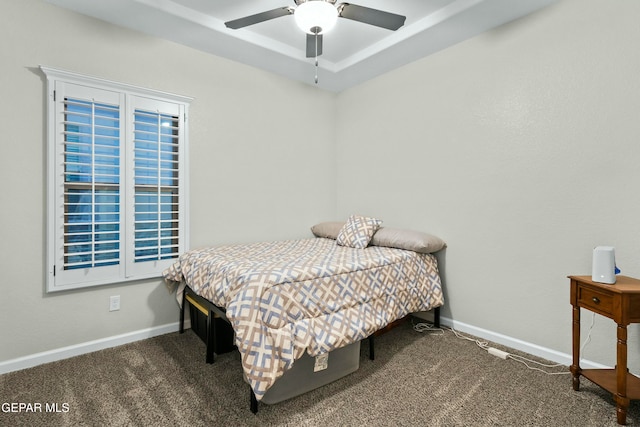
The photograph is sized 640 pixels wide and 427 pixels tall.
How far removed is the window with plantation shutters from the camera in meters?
2.30

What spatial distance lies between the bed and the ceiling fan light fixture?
4.89 feet

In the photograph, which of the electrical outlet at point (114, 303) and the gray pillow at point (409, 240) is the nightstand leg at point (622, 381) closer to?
the gray pillow at point (409, 240)

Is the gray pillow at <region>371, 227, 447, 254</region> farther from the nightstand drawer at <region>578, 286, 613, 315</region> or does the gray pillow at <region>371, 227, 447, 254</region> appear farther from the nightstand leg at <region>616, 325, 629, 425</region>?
the nightstand leg at <region>616, 325, 629, 425</region>

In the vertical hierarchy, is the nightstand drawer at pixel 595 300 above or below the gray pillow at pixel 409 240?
below

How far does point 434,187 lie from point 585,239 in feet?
4.03

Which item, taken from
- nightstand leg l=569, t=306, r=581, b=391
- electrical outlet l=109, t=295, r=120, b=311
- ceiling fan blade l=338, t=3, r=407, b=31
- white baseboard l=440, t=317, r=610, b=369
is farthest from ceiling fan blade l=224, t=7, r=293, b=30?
white baseboard l=440, t=317, r=610, b=369

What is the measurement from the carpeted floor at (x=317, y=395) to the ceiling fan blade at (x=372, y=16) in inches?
90.8

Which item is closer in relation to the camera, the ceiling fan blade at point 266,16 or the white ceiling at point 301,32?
the ceiling fan blade at point 266,16

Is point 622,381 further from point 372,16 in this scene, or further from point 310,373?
point 372,16

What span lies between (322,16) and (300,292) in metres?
1.64

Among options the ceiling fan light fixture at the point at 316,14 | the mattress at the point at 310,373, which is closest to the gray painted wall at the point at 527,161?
the mattress at the point at 310,373

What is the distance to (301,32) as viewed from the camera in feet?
9.66

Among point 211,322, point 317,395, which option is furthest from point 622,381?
point 211,322

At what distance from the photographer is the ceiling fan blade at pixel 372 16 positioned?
194 centimetres
